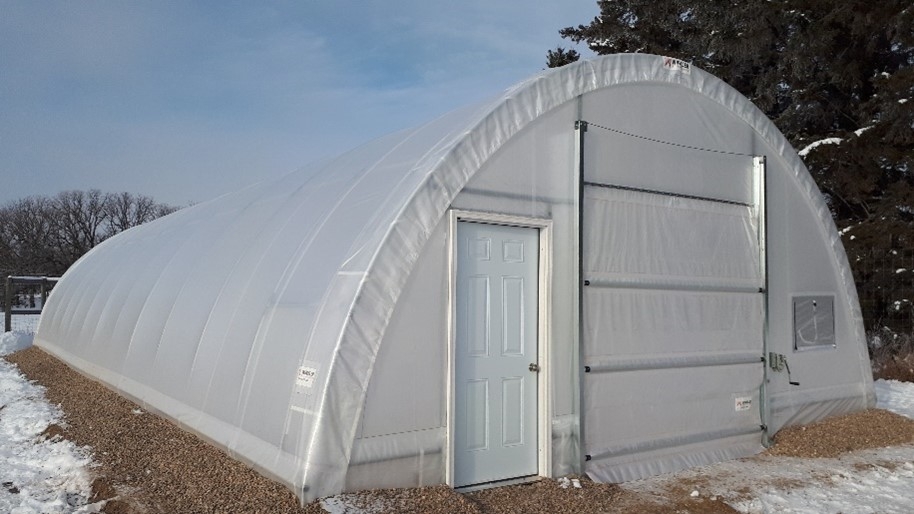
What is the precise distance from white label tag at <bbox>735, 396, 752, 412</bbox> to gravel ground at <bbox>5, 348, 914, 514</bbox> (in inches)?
20.7

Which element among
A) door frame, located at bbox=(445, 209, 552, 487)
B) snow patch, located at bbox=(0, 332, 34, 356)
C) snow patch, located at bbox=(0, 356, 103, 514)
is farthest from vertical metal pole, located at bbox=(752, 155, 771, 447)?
snow patch, located at bbox=(0, 332, 34, 356)

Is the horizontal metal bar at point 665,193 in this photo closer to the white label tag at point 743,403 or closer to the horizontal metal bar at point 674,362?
the horizontal metal bar at point 674,362

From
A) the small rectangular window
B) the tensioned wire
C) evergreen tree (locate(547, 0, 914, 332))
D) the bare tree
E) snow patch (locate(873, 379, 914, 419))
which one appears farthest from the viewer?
the bare tree

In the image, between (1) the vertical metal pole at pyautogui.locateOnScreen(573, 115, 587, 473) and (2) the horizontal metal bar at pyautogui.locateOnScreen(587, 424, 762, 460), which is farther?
(2) the horizontal metal bar at pyautogui.locateOnScreen(587, 424, 762, 460)

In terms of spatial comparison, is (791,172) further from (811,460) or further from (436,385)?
(436,385)

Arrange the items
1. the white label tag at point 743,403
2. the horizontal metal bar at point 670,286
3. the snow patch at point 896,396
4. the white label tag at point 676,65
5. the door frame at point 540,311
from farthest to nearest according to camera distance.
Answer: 1. the snow patch at point 896,396
2. the white label tag at point 743,403
3. the white label tag at point 676,65
4. the horizontal metal bar at point 670,286
5. the door frame at point 540,311

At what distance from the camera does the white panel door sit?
6105mm

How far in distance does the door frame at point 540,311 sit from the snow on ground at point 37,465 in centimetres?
293

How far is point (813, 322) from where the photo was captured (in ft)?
29.2

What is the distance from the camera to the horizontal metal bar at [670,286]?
22.8ft

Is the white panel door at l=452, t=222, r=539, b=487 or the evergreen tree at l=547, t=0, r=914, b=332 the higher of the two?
the evergreen tree at l=547, t=0, r=914, b=332

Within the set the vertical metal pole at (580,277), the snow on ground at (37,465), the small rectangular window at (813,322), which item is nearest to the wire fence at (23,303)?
the snow on ground at (37,465)

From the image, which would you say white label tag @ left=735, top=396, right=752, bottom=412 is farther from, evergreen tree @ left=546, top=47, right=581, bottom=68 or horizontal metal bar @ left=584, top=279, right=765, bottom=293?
evergreen tree @ left=546, top=47, right=581, bottom=68

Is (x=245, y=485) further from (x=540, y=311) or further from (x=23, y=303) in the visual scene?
(x=23, y=303)
